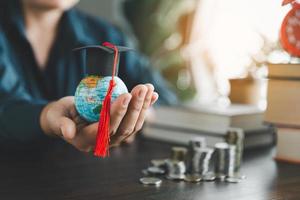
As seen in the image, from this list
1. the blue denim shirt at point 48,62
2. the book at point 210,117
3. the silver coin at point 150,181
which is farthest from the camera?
the blue denim shirt at point 48,62

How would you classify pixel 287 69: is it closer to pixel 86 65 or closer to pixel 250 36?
pixel 86 65

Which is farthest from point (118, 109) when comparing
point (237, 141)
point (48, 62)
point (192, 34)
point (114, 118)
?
point (192, 34)

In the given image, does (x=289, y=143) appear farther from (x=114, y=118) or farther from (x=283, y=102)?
(x=114, y=118)

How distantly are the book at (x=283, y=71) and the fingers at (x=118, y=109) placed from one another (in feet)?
1.51

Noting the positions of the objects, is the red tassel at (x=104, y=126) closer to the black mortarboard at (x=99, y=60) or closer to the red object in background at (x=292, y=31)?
the black mortarboard at (x=99, y=60)

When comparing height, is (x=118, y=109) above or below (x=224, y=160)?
above

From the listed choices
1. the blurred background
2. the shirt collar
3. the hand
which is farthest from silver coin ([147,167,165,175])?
the blurred background

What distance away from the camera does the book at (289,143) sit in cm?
102

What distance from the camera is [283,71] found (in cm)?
102

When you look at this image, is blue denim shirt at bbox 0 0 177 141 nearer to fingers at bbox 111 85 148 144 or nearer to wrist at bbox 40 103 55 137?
wrist at bbox 40 103 55 137

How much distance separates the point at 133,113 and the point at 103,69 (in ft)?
0.25

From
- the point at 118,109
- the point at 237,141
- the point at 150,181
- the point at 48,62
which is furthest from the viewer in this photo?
the point at 48,62

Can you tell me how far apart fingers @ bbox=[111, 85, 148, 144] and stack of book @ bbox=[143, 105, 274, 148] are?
16.9 inches

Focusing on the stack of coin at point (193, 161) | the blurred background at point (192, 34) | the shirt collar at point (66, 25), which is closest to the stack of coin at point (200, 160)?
the stack of coin at point (193, 161)
